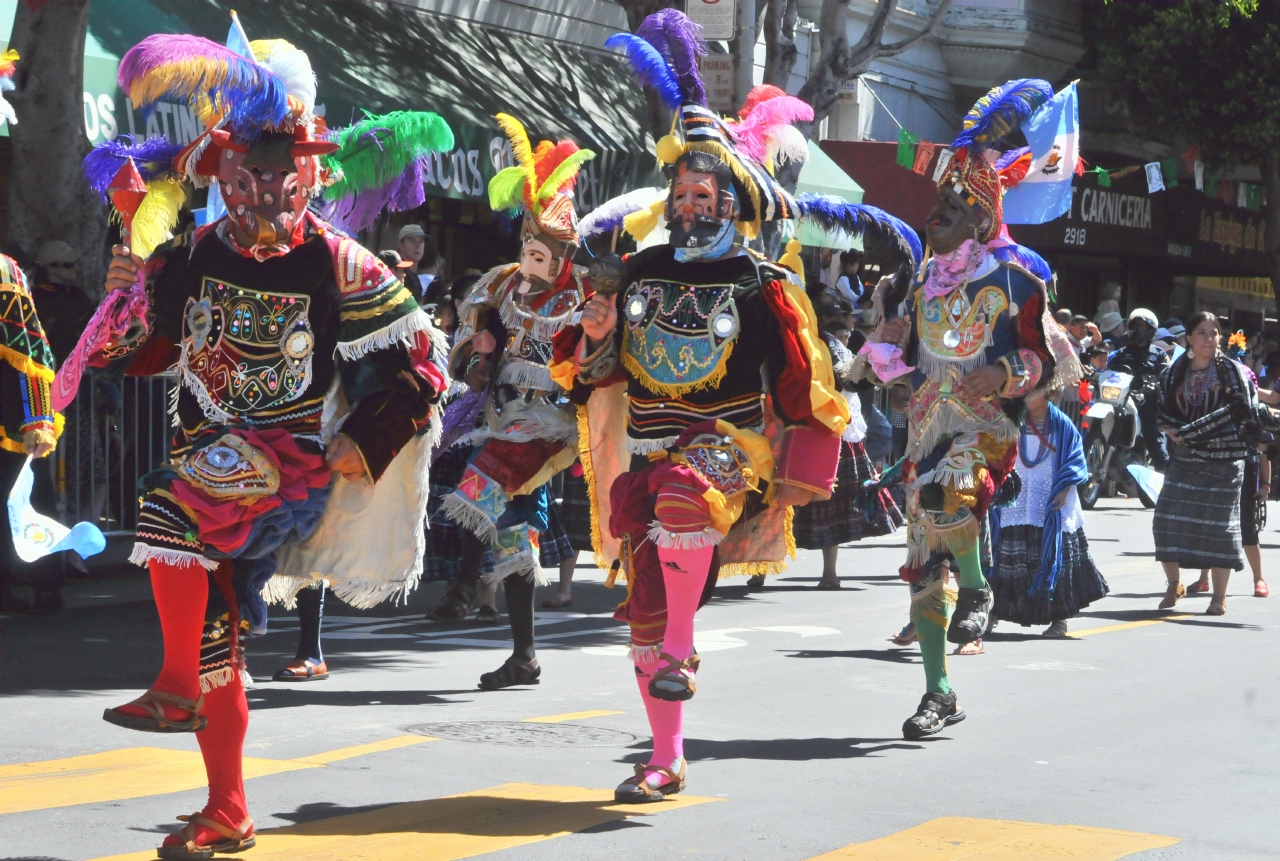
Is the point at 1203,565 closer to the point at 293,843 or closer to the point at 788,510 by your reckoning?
the point at 788,510

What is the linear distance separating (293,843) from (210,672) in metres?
0.54

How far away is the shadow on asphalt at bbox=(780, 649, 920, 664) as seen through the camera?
9.16 m

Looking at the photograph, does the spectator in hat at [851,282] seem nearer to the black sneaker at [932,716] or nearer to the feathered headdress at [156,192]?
the black sneaker at [932,716]

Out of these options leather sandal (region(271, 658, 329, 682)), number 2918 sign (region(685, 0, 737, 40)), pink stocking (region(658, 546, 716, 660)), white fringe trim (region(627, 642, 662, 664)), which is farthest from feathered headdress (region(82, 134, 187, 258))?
number 2918 sign (region(685, 0, 737, 40))

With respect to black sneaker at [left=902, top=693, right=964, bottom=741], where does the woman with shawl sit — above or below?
above

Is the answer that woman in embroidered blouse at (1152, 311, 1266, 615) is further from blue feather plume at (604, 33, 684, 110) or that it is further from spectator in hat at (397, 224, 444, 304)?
blue feather plume at (604, 33, 684, 110)

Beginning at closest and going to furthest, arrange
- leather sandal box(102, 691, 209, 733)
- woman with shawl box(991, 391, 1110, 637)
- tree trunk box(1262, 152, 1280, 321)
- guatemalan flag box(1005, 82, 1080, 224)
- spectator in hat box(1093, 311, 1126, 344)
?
leather sandal box(102, 691, 209, 733), guatemalan flag box(1005, 82, 1080, 224), woman with shawl box(991, 391, 1110, 637), spectator in hat box(1093, 311, 1126, 344), tree trunk box(1262, 152, 1280, 321)

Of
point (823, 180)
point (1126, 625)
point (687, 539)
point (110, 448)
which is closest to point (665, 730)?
point (687, 539)

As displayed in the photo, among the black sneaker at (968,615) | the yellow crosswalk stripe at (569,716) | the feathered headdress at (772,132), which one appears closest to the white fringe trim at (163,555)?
the yellow crosswalk stripe at (569,716)

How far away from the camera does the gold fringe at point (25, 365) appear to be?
276 inches

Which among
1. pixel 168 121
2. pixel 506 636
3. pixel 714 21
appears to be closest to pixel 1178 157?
pixel 714 21

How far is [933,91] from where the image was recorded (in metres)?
25.9

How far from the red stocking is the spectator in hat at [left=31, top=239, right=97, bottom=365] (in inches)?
220

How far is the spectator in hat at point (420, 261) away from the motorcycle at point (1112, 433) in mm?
8096
